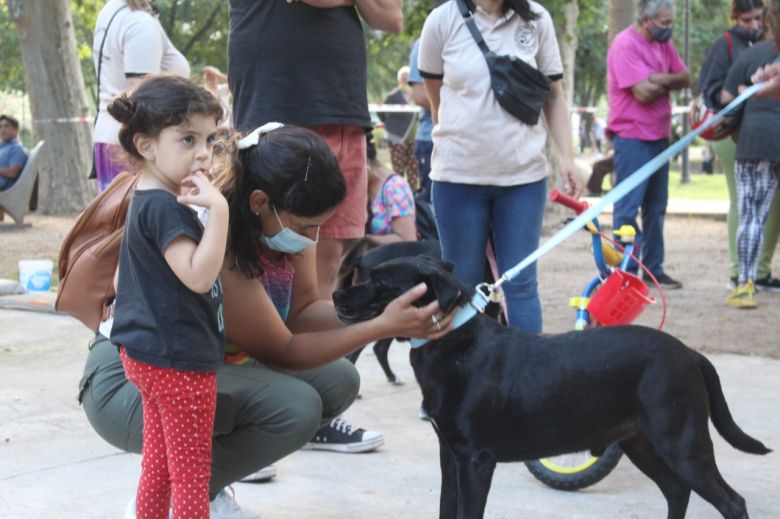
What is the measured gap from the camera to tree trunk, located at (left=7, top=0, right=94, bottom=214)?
16.4 meters

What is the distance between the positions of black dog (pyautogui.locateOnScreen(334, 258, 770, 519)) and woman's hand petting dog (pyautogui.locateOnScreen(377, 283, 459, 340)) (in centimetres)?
6

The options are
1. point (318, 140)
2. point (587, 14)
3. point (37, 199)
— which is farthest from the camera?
point (37, 199)

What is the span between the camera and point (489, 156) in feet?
14.9

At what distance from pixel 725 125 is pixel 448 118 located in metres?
3.62

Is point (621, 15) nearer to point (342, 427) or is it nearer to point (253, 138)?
point (342, 427)

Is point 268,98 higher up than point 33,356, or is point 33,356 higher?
point 268,98

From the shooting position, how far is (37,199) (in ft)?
56.1

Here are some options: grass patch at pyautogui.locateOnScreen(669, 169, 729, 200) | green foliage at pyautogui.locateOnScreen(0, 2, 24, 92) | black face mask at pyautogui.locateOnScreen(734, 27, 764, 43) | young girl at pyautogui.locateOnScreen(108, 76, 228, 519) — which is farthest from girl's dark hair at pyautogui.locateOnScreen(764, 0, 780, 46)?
green foliage at pyautogui.locateOnScreen(0, 2, 24, 92)

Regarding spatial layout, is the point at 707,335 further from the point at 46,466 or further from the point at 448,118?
the point at 46,466

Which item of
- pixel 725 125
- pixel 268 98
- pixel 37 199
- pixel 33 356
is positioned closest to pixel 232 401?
pixel 268 98

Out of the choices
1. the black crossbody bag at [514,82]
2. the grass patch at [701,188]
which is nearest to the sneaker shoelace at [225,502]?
the black crossbody bag at [514,82]

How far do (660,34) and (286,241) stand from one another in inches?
229

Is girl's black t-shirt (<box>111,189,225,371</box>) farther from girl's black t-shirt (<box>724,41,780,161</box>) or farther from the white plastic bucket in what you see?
the white plastic bucket

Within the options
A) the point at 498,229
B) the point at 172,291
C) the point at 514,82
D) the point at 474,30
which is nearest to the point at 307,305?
the point at 172,291
